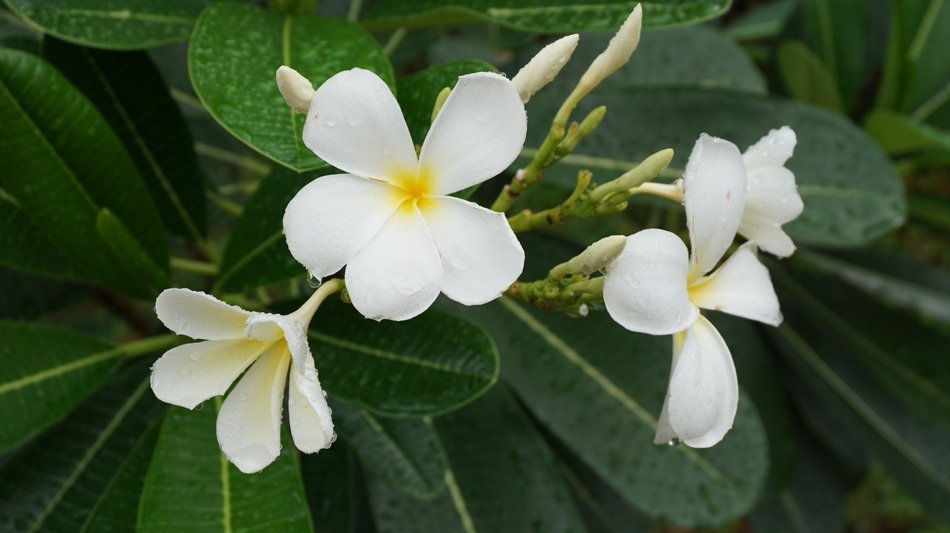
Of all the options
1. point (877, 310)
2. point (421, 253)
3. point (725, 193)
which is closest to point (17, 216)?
point (421, 253)

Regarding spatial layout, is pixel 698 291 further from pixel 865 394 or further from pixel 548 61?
pixel 865 394

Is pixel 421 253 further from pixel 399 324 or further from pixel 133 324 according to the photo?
pixel 133 324

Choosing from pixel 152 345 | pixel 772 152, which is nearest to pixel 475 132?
pixel 772 152

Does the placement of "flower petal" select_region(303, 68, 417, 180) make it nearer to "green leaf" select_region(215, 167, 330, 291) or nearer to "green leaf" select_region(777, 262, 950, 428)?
"green leaf" select_region(215, 167, 330, 291)

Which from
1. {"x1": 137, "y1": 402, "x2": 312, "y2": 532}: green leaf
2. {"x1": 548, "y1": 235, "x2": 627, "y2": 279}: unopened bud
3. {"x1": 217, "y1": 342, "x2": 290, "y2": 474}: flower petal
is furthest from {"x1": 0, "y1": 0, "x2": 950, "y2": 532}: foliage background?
{"x1": 548, "y1": 235, "x2": 627, "y2": 279}: unopened bud

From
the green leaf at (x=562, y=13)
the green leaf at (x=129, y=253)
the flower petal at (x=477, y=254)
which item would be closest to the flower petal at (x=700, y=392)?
the flower petal at (x=477, y=254)

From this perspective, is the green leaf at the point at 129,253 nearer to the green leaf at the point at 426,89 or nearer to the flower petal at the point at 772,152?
the green leaf at the point at 426,89
